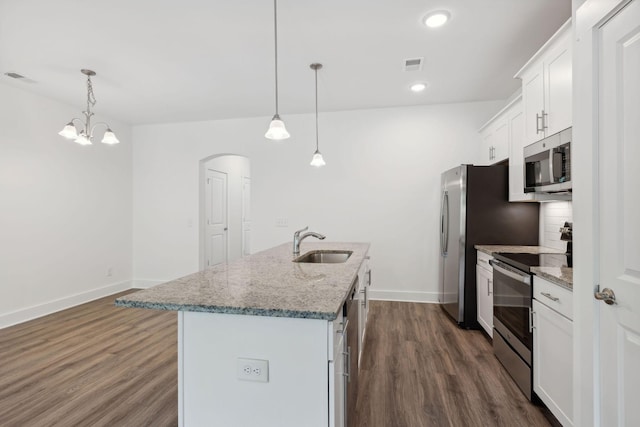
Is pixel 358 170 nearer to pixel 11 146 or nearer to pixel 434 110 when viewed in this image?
pixel 434 110

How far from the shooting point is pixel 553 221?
295 centimetres

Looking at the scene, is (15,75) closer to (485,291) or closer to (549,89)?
(549,89)

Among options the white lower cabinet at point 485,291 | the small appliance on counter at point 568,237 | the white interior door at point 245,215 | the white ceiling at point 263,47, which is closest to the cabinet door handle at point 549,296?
the small appliance on counter at point 568,237

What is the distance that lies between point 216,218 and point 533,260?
16.1ft

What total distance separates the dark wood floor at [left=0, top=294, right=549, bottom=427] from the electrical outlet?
1.05 meters

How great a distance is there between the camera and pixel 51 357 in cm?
274

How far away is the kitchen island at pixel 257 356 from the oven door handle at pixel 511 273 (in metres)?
1.43

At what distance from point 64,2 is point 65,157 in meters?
2.58

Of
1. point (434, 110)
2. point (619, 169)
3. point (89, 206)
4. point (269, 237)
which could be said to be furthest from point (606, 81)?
point (89, 206)

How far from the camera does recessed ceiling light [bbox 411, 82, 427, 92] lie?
3602mm

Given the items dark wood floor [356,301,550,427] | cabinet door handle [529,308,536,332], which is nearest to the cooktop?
cabinet door handle [529,308,536,332]

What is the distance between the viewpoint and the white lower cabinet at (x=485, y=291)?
2910mm

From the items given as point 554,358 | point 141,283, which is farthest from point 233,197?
point 554,358

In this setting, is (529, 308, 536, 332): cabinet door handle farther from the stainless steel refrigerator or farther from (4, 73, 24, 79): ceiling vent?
(4, 73, 24, 79): ceiling vent
